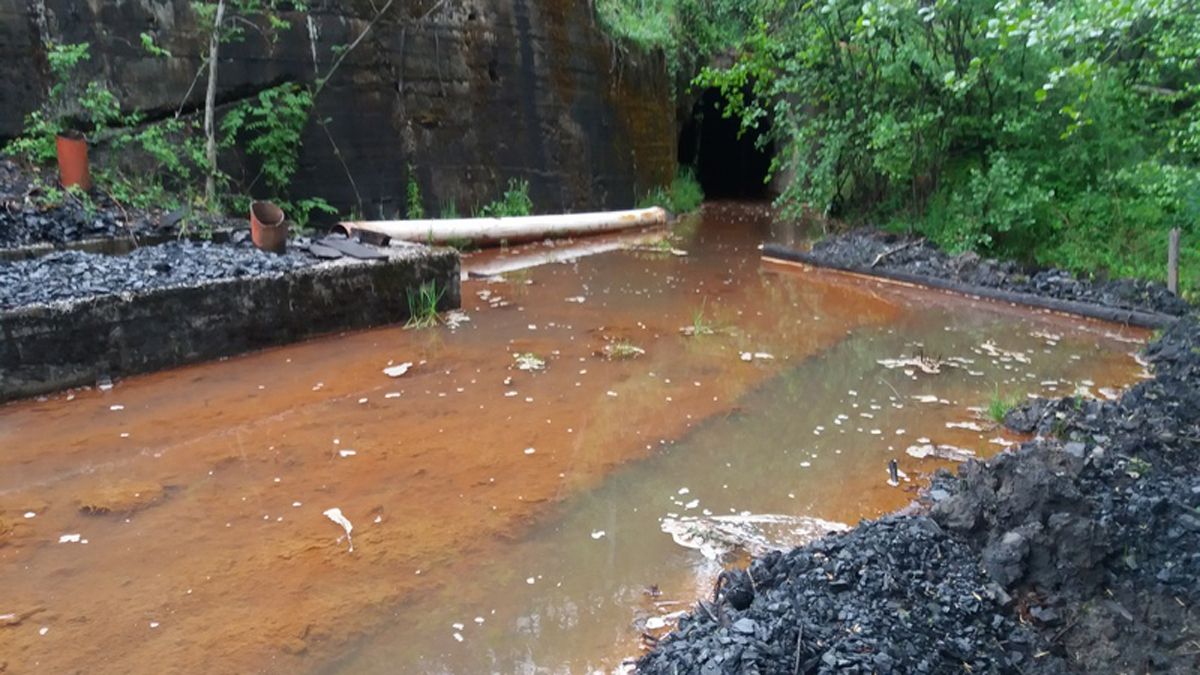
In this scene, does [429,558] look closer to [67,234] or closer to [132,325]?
[132,325]

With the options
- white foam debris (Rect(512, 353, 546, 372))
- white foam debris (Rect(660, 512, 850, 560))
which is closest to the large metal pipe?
white foam debris (Rect(512, 353, 546, 372))

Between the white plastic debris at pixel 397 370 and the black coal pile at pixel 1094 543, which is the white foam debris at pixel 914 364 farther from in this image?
the white plastic debris at pixel 397 370

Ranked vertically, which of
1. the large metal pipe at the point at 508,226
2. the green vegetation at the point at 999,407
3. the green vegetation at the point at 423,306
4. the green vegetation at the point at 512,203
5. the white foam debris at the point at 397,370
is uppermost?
Result: the green vegetation at the point at 512,203

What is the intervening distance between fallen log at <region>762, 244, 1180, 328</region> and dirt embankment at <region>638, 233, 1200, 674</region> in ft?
15.4

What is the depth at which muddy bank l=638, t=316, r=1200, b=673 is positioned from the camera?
2.45m

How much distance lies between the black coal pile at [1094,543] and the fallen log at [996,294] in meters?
4.29

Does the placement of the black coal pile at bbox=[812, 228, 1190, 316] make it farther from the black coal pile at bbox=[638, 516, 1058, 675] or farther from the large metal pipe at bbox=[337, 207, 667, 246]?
the black coal pile at bbox=[638, 516, 1058, 675]

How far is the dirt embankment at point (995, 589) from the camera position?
245 centimetres

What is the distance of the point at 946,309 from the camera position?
27.2 feet

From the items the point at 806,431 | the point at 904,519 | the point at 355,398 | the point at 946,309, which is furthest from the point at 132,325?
the point at 946,309

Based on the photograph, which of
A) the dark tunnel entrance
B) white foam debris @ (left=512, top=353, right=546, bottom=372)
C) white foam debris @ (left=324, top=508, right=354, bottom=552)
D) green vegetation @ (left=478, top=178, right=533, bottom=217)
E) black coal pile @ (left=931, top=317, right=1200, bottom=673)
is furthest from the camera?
the dark tunnel entrance

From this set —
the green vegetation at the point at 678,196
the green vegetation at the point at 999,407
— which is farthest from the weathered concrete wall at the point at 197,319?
the green vegetation at the point at 678,196

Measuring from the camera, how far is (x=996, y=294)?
28.3 ft

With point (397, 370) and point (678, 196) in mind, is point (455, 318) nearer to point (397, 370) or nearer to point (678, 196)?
A: point (397, 370)
